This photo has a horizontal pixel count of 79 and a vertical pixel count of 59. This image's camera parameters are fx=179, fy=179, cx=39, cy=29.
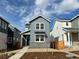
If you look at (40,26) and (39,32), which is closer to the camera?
(39,32)

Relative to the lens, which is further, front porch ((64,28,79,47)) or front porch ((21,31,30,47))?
front porch ((21,31,30,47))

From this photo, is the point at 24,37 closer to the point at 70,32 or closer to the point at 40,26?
the point at 40,26

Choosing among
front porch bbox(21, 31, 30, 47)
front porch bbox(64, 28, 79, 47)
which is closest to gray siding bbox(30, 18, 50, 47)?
front porch bbox(64, 28, 79, 47)

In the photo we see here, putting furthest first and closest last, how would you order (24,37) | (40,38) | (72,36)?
(24,37) < (40,38) < (72,36)

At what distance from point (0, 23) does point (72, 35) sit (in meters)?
15.9

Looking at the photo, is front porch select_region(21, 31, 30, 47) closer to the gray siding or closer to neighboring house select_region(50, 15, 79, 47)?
the gray siding

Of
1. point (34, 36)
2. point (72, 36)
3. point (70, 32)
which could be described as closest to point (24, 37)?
point (34, 36)

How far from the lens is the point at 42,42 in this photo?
3994 centimetres

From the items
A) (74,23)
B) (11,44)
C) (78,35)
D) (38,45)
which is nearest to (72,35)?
(78,35)

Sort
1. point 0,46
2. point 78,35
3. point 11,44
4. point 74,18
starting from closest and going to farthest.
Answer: point 0,46 < point 78,35 < point 74,18 < point 11,44

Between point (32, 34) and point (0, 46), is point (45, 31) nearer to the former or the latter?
point (32, 34)

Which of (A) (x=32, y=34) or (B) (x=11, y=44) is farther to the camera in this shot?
(B) (x=11, y=44)

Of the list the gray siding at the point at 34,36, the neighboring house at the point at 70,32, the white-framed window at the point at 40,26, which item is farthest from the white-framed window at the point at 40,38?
the neighboring house at the point at 70,32

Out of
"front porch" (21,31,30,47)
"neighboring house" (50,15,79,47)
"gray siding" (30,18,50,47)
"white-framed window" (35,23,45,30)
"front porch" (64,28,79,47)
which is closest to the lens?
"front porch" (64,28,79,47)
